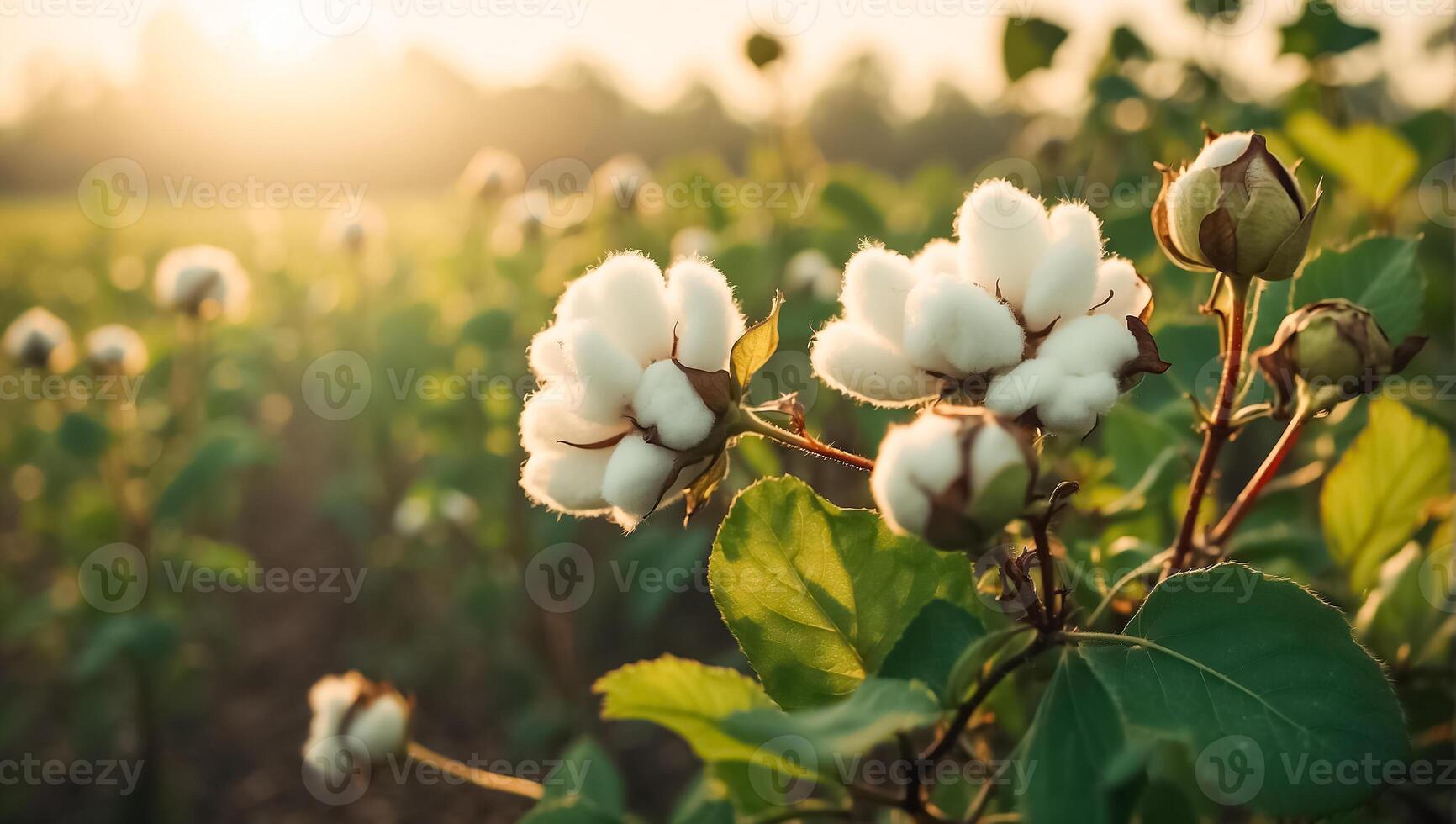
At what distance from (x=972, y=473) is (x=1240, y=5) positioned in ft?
4.94

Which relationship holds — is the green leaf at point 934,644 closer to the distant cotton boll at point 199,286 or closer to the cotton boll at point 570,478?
the cotton boll at point 570,478

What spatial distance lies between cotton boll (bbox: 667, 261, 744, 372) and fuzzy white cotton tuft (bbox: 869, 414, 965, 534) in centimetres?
16

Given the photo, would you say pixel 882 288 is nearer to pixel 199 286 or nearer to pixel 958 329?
pixel 958 329

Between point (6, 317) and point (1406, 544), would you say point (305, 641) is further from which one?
point (6, 317)

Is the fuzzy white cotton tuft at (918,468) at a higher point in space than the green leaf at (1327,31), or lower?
lower

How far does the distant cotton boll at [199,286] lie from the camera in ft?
6.99

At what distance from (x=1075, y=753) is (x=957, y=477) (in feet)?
0.60

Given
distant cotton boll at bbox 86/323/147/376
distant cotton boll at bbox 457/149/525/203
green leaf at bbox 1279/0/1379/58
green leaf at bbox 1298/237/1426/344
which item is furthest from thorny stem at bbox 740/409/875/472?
distant cotton boll at bbox 457/149/525/203

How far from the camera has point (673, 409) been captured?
0.57 m

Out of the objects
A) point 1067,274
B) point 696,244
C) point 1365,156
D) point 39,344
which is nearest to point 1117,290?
point 1067,274

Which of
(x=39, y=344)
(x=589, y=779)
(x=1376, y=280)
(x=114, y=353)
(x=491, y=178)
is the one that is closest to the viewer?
(x=1376, y=280)

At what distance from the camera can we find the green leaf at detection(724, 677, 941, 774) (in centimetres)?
44

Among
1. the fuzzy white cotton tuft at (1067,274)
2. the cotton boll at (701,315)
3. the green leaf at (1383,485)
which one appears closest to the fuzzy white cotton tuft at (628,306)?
the cotton boll at (701,315)

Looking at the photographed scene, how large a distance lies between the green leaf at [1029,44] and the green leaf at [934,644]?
1.17 metres
